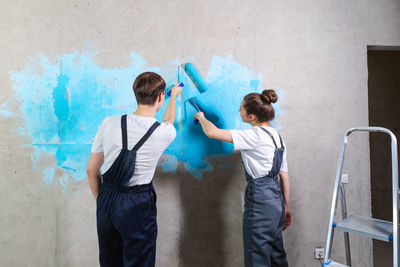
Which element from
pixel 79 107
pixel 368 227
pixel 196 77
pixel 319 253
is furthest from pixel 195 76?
pixel 319 253

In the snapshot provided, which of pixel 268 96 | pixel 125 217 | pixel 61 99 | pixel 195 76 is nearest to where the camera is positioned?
pixel 125 217

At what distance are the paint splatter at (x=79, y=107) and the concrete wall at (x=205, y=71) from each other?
0.12 ft

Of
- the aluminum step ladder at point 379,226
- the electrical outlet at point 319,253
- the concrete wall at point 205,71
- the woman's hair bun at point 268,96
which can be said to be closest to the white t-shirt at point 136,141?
the concrete wall at point 205,71

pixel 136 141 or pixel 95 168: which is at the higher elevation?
pixel 136 141

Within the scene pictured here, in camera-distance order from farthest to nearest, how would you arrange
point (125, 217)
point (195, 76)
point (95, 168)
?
point (195, 76) → point (95, 168) → point (125, 217)

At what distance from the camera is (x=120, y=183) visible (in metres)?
1.24

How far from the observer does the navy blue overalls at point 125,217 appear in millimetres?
1210

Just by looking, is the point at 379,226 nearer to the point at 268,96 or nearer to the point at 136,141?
the point at 268,96

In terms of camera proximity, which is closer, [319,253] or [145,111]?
[145,111]

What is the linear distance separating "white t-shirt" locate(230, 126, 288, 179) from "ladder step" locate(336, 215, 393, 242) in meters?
0.54

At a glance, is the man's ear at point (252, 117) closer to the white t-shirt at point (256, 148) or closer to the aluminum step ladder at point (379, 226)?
the white t-shirt at point (256, 148)

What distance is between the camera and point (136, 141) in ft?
3.99

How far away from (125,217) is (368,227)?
1.33 meters

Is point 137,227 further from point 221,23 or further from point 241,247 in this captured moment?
point 221,23
